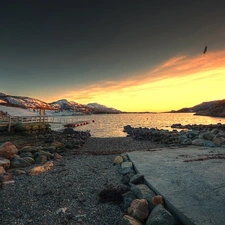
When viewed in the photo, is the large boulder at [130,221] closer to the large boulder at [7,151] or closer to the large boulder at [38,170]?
the large boulder at [38,170]

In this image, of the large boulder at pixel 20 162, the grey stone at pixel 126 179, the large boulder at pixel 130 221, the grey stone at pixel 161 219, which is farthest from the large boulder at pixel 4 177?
the grey stone at pixel 161 219

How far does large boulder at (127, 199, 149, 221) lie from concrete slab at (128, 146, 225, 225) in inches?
24.1

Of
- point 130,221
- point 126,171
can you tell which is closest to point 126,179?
point 126,171

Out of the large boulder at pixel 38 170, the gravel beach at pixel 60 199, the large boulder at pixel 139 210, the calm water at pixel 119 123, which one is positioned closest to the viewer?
the large boulder at pixel 139 210

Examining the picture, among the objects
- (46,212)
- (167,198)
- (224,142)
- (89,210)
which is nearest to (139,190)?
(167,198)

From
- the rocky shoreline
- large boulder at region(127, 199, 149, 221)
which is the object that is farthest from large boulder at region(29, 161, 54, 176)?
large boulder at region(127, 199, 149, 221)

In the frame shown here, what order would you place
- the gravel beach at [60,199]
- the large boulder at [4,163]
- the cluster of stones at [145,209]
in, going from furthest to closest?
the large boulder at [4,163]
the gravel beach at [60,199]
the cluster of stones at [145,209]

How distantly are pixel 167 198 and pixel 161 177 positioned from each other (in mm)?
1710

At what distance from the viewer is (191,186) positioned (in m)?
5.79

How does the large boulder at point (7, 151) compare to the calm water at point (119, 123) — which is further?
the calm water at point (119, 123)

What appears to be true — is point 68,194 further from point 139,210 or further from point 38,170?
point 38,170

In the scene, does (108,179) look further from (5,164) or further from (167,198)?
(5,164)

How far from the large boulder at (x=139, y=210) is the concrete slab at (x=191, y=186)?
613 millimetres

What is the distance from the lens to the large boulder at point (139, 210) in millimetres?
4892
